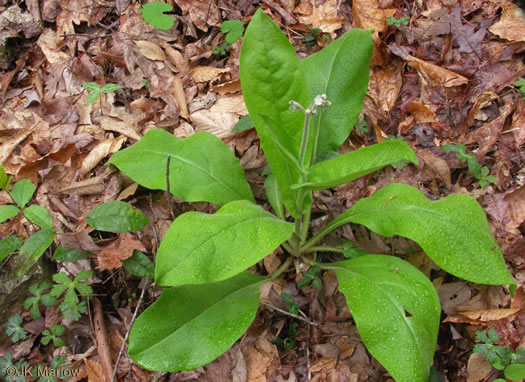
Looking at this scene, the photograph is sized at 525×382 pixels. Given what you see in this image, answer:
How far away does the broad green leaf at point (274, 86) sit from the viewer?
1812 millimetres

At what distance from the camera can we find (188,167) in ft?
7.36

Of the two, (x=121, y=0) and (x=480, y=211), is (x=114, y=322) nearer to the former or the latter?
(x=480, y=211)

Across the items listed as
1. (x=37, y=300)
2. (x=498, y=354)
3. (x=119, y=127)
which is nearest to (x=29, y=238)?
(x=37, y=300)

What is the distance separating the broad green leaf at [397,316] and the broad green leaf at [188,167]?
911mm

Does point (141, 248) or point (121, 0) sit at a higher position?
point (121, 0)

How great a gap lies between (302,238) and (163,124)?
1.40m

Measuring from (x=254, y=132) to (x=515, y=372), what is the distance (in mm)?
2008

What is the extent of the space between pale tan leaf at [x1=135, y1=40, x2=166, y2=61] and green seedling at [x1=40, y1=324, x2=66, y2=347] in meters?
2.17

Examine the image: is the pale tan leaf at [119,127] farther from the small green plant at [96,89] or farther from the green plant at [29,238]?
the green plant at [29,238]

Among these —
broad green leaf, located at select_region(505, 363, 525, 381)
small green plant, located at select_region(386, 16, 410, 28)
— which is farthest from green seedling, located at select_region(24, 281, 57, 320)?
small green plant, located at select_region(386, 16, 410, 28)

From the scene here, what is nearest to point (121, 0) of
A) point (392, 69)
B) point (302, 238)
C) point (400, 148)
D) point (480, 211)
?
point (392, 69)

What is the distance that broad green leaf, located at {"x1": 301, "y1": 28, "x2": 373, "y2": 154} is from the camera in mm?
2162

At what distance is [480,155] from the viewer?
2424mm

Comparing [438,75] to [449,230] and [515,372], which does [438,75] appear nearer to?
[449,230]
